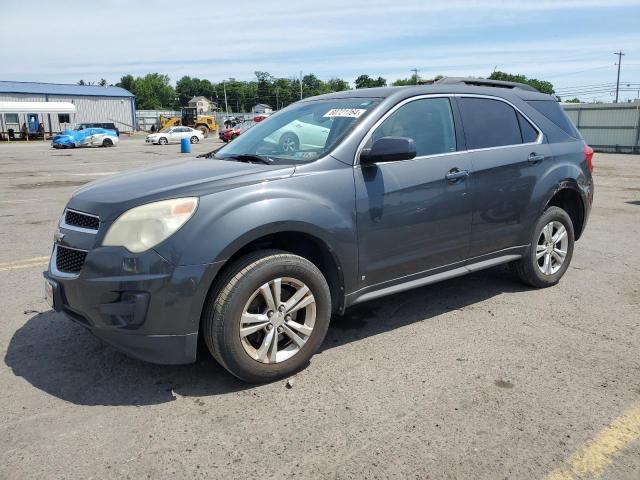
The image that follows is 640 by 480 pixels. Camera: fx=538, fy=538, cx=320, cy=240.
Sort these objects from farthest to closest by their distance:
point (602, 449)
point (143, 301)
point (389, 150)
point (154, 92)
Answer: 1. point (154, 92)
2. point (389, 150)
3. point (143, 301)
4. point (602, 449)

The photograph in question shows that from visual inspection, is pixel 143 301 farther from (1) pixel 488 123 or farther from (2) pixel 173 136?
(2) pixel 173 136

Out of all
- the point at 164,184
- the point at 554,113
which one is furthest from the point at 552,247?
the point at 164,184

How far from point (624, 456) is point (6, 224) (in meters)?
8.46

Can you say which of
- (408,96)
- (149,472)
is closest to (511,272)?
(408,96)

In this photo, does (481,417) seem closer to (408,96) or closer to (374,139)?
(374,139)

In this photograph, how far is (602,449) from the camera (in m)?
2.61

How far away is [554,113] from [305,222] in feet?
10.3

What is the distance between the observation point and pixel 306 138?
12.8 feet

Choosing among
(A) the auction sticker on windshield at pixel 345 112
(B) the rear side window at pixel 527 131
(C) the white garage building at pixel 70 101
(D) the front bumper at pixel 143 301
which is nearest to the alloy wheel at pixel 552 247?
(B) the rear side window at pixel 527 131

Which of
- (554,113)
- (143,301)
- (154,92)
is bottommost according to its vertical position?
(143,301)

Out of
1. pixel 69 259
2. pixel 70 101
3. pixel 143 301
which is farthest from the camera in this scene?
pixel 70 101

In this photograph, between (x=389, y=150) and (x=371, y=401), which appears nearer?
(x=371, y=401)

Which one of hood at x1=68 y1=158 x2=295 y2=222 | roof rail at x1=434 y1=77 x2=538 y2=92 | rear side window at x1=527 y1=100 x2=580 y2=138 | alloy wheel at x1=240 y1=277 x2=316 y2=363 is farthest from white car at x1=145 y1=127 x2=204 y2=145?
alloy wheel at x1=240 y1=277 x2=316 y2=363

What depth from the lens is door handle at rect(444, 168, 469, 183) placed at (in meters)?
3.98
